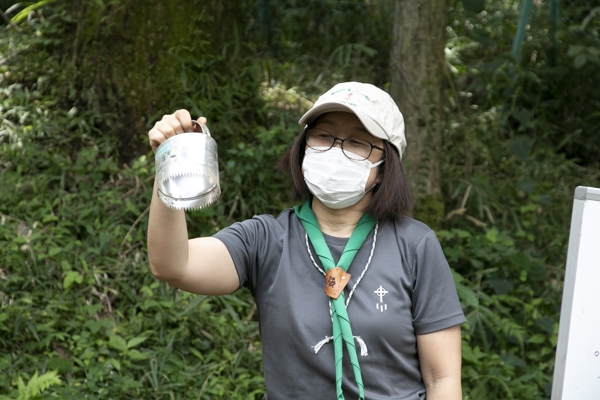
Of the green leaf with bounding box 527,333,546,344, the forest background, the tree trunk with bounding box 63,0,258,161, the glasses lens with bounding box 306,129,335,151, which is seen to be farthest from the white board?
the tree trunk with bounding box 63,0,258,161

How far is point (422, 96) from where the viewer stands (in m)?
4.54

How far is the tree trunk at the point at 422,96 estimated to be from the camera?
452 centimetres

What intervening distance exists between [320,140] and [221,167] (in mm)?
2542

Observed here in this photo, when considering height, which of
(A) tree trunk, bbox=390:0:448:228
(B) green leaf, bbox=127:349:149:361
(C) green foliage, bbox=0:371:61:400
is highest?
(A) tree trunk, bbox=390:0:448:228

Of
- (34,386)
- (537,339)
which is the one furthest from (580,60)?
(34,386)

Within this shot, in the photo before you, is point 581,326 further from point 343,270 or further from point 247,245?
point 247,245

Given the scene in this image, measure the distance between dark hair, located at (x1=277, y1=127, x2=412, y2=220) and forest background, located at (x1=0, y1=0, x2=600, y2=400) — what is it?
5.23 ft

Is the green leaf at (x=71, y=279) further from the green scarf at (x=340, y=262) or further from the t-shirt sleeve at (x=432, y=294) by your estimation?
the t-shirt sleeve at (x=432, y=294)

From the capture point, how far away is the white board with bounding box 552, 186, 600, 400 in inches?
75.7

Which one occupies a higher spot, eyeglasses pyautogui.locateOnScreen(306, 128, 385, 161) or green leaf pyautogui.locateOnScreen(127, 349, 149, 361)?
eyeglasses pyautogui.locateOnScreen(306, 128, 385, 161)

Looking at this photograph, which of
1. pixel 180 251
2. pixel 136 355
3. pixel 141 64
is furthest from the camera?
pixel 141 64

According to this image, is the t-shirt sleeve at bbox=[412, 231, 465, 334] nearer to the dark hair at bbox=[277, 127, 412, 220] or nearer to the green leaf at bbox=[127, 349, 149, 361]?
the dark hair at bbox=[277, 127, 412, 220]

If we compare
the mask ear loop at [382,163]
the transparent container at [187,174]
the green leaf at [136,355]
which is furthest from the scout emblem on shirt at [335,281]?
the green leaf at [136,355]

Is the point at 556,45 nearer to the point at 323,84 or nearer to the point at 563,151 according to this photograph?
the point at 563,151
